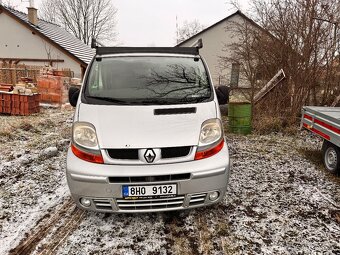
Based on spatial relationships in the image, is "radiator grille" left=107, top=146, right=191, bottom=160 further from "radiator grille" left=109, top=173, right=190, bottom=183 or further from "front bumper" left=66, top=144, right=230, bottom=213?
"radiator grille" left=109, top=173, right=190, bottom=183

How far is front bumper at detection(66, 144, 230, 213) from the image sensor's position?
2.54 m

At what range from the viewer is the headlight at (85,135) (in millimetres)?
2699

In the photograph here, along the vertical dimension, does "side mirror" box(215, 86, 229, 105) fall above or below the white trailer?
above

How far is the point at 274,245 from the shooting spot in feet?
8.75

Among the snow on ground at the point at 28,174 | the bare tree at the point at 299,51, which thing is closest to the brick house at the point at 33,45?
the snow on ground at the point at 28,174

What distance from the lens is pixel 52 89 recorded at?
11.4m

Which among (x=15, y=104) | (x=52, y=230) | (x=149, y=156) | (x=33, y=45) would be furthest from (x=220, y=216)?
(x=33, y=45)

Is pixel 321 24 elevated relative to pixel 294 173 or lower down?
elevated

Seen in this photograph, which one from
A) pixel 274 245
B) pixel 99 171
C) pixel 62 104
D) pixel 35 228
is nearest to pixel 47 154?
pixel 35 228

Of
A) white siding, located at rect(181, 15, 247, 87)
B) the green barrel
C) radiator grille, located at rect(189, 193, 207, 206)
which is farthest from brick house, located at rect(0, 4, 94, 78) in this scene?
radiator grille, located at rect(189, 193, 207, 206)

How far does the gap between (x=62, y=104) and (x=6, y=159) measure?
6.73 m

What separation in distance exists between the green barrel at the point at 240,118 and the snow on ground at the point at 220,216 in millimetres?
1617

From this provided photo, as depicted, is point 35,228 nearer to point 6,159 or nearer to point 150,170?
point 150,170

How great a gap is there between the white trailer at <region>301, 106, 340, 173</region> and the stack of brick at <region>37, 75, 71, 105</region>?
9.80 m
